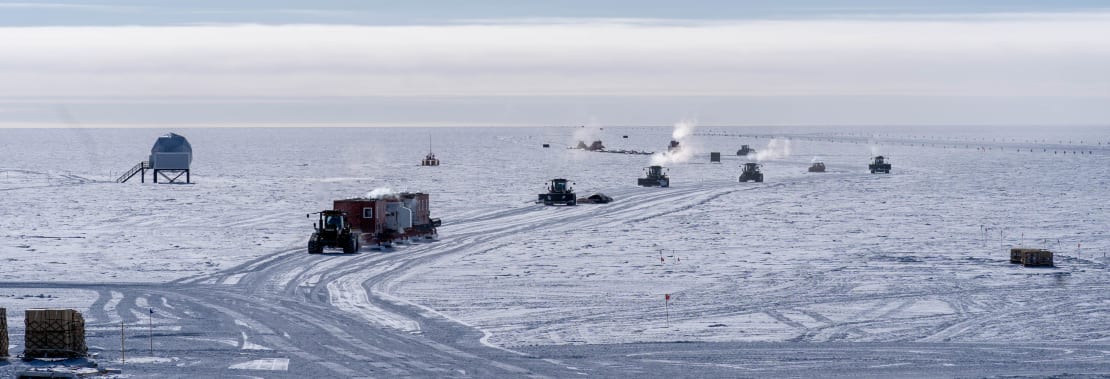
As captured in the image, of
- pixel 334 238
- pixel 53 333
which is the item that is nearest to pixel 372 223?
pixel 334 238

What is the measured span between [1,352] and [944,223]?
2528 inches

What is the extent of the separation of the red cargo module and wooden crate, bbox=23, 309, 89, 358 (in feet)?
102

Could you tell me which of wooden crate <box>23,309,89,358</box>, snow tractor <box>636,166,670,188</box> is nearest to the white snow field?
wooden crate <box>23,309,89,358</box>

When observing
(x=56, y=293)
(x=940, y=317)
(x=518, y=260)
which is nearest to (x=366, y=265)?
(x=518, y=260)

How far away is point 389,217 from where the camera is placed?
69.1 meters

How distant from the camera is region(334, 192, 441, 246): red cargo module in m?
66.9

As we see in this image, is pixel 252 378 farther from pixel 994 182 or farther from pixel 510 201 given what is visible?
pixel 994 182

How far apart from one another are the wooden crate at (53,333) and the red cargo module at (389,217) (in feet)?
102

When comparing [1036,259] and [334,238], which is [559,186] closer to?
[334,238]

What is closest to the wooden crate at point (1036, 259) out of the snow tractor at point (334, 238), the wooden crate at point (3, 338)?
the snow tractor at point (334, 238)

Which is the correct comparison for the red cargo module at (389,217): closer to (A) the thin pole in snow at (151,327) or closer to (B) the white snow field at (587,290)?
(B) the white snow field at (587,290)

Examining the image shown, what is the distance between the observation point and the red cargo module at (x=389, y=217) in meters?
66.9

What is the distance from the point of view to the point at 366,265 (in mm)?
58469

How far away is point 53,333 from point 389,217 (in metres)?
34.7
